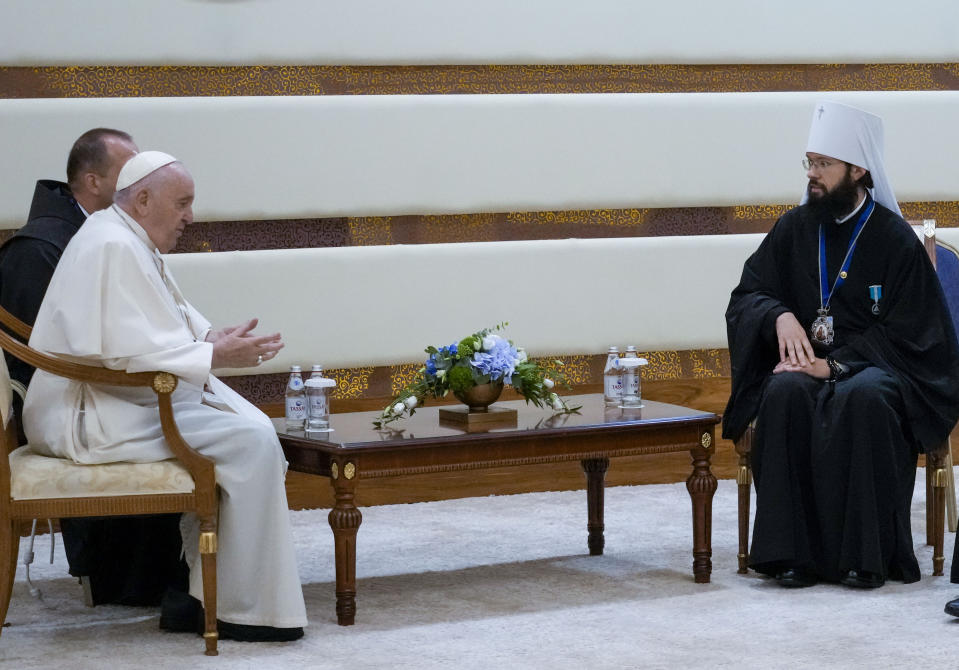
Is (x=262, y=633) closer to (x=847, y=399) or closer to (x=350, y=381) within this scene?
(x=847, y=399)

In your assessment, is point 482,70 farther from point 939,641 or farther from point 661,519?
point 939,641

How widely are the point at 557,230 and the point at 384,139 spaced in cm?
89

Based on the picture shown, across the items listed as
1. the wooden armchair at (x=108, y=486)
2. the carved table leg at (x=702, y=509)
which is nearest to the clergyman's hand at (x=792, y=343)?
the carved table leg at (x=702, y=509)

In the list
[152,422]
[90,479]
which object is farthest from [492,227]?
[90,479]

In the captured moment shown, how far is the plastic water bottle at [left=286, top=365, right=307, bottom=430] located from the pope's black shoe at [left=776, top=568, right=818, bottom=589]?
160 cm

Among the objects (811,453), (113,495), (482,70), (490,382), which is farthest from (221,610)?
(482,70)

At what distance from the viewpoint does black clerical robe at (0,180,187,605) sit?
14.4 ft

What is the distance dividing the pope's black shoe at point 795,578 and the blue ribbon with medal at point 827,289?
0.79 metres

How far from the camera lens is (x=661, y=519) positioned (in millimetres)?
5637

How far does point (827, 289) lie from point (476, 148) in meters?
1.80

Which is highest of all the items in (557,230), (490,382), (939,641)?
(557,230)

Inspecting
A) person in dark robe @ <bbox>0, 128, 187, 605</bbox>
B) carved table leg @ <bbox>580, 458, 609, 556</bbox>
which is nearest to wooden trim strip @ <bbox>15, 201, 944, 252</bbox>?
person in dark robe @ <bbox>0, 128, 187, 605</bbox>

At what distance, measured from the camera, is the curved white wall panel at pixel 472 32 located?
553cm

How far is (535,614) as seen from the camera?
4.19m
